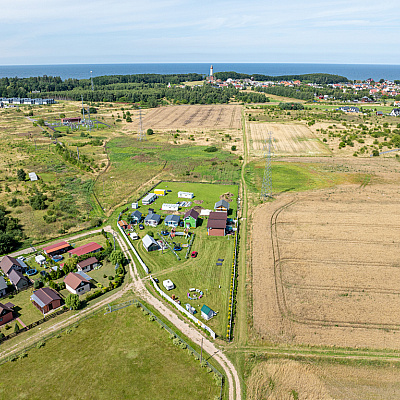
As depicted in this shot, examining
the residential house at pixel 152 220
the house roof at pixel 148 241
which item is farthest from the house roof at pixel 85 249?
the residential house at pixel 152 220

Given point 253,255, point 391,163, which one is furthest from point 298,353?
point 391,163

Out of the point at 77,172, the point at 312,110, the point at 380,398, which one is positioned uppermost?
the point at 312,110

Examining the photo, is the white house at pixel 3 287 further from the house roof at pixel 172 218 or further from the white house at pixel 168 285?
the house roof at pixel 172 218

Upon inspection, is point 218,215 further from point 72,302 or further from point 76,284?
point 72,302

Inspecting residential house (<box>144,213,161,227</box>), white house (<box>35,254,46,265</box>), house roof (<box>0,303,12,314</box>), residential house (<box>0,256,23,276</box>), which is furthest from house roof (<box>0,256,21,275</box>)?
residential house (<box>144,213,161,227</box>)

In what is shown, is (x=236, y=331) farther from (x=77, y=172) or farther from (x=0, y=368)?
(x=77, y=172)

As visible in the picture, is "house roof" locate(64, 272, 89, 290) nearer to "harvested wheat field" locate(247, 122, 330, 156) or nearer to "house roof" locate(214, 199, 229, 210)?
"house roof" locate(214, 199, 229, 210)

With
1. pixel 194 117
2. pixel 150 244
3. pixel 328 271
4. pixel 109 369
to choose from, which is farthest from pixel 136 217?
pixel 194 117
